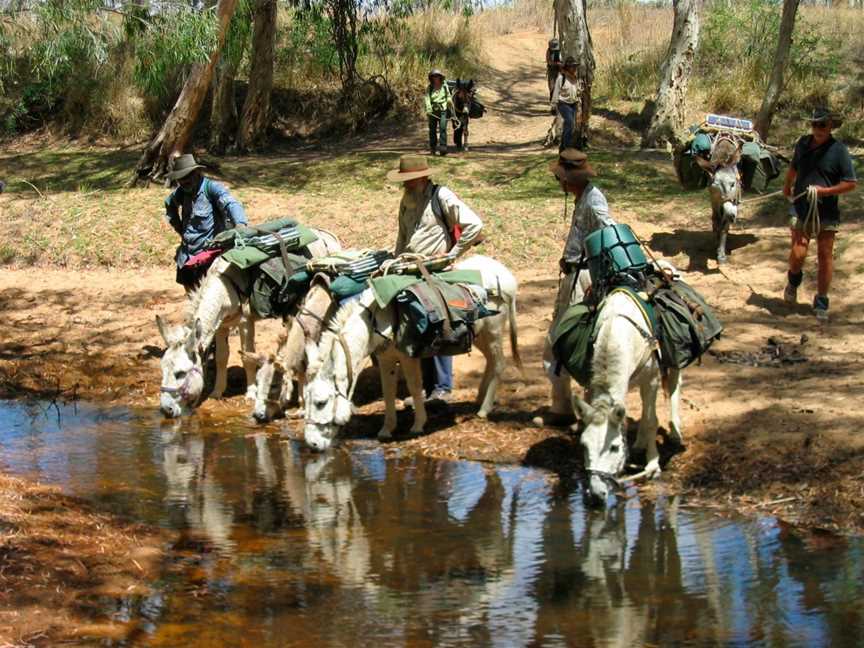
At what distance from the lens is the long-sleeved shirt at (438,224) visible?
366 inches

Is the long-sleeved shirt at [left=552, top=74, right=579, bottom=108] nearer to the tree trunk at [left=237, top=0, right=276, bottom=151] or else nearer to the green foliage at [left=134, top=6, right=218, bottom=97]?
the tree trunk at [left=237, top=0, right=276, bottom=151]

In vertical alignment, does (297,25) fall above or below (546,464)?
above

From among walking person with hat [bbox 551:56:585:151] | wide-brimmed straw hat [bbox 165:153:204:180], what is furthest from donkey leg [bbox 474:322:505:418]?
walking person with hat [bbox 551:56:585:151]

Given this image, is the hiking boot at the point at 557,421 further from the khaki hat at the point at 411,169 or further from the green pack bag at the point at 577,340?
the khaki hat at the point at 411,169

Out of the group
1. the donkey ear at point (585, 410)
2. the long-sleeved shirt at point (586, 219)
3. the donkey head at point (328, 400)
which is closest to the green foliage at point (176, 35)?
the donkey head at point (328, 400)

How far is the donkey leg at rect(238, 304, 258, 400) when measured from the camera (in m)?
10.5

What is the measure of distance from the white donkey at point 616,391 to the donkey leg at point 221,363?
4150mm

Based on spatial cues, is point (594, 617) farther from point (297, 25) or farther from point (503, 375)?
point (297, 25)

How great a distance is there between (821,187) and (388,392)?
4.80 m

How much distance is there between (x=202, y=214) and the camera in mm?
10930

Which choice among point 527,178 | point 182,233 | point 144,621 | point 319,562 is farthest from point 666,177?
point 144,621

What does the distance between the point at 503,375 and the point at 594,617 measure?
4.65 meters

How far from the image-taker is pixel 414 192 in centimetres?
945

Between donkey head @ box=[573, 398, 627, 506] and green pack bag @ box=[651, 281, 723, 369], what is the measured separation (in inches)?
30.0
